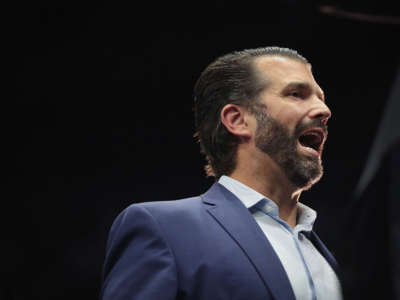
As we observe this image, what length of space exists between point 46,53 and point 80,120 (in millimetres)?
413

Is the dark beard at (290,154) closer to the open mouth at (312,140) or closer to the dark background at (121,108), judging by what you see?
the open mouth at (312,140)

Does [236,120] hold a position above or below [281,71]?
below

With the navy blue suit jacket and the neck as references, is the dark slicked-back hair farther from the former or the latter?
the navy blue suit jacket

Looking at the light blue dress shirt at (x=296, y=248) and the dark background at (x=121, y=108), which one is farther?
the dark background at (x=121, y=108)

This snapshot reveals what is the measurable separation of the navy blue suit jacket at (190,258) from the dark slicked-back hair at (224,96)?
310mm

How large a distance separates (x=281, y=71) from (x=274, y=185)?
390 millimetres

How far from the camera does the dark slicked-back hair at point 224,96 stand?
1631 millimetres

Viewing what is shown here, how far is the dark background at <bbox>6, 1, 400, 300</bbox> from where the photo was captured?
8.70 feet

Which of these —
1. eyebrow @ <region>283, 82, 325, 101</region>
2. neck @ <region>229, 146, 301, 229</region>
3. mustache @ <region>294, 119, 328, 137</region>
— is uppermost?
eyebrow @ <region>283, 82, 325, 101</region>

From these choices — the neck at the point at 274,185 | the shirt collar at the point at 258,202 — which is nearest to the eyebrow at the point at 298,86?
the neck at the point at 274,185

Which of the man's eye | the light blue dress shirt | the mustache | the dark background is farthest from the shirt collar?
the dark background

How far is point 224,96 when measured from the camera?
5.55ft

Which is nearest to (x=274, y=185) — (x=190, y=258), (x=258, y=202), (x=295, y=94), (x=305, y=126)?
(x=258, y=202)

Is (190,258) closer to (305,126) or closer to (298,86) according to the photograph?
(305,126)
